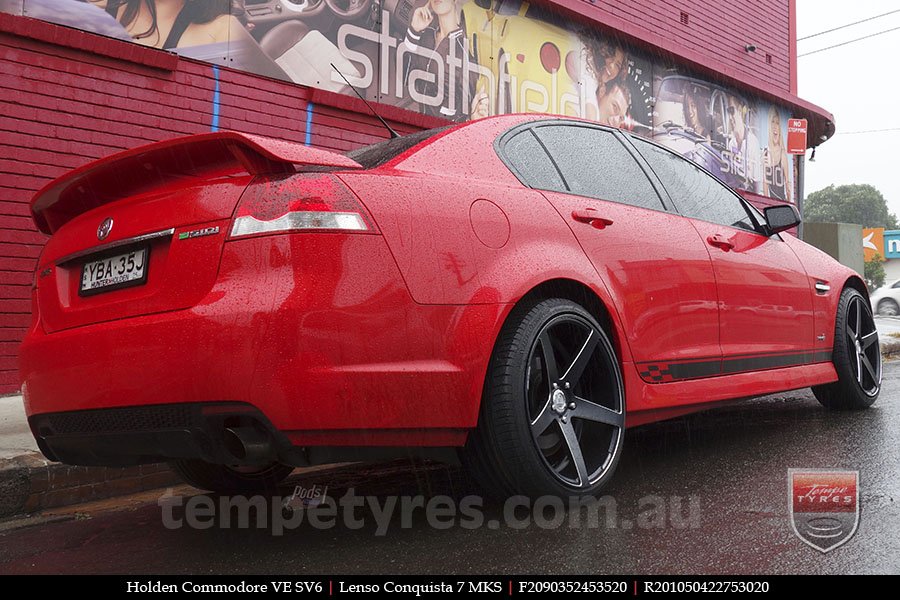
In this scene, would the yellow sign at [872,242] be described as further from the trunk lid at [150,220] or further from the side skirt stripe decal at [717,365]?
the trunk lid at [150,220]

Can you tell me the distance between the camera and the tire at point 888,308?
2500 centimetres

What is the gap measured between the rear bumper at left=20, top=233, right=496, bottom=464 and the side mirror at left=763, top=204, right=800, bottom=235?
8.44ft

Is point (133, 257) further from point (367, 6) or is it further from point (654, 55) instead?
point (654, 55)

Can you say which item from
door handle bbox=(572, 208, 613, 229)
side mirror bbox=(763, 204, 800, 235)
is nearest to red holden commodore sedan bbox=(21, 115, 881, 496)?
door handle bbox=(572, 208, 613, 229)

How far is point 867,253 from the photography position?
1735 inches

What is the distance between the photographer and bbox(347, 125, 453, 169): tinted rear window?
2996mm

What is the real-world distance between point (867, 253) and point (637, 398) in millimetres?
45953

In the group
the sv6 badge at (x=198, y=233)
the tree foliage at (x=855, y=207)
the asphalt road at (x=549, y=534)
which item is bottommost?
the asphalt road at (x=549, y=534)

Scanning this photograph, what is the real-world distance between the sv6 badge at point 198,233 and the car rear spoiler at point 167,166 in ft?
0.71

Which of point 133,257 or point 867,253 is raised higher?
point 867,253

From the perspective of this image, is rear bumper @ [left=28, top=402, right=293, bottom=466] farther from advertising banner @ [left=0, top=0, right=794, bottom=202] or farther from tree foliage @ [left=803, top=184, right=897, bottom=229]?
tree foliage @ [left=803, top=184, right=897, bottom=229]

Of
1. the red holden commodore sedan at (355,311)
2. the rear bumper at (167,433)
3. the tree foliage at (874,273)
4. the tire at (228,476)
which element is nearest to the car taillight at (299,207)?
the red holden commodore sedan at (355,311)

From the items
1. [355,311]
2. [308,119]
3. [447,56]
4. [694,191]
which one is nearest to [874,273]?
[447,56]
